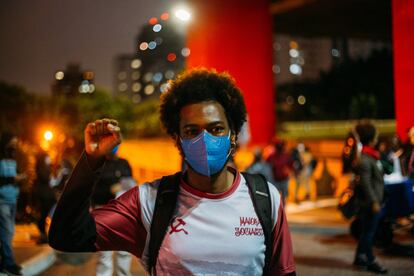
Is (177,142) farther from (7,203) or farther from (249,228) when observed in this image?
(7,203)

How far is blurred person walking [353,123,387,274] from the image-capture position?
6781 millimetres

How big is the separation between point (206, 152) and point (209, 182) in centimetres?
15

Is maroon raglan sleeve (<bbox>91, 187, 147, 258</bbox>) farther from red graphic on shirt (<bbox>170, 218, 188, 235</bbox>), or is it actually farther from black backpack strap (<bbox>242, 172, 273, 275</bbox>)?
black backpack strap (<bbox>242, 172, 273, 275</bbox>)

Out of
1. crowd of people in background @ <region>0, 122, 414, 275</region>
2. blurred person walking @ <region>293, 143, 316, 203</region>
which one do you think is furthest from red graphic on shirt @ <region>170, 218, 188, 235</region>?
blurred person walking @ <region>293, 143, 316, 203</region>

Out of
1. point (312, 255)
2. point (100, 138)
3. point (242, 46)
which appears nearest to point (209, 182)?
point (100, 138)

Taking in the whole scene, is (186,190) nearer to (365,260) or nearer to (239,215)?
(239,215)

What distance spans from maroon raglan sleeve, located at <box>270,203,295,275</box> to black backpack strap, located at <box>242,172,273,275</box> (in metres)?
0.03

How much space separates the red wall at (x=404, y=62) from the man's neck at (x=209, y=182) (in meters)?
7.03

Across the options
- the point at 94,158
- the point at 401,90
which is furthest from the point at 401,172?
the point at 94,158

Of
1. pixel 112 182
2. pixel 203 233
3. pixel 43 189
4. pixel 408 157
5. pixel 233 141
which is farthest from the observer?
pixel 43 189

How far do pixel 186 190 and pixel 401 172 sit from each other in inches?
258

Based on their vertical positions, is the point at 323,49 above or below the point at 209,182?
above

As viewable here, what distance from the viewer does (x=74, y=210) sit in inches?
77.8

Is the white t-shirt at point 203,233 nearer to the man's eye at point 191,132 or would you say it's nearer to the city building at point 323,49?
the man's eye at point 191,132
